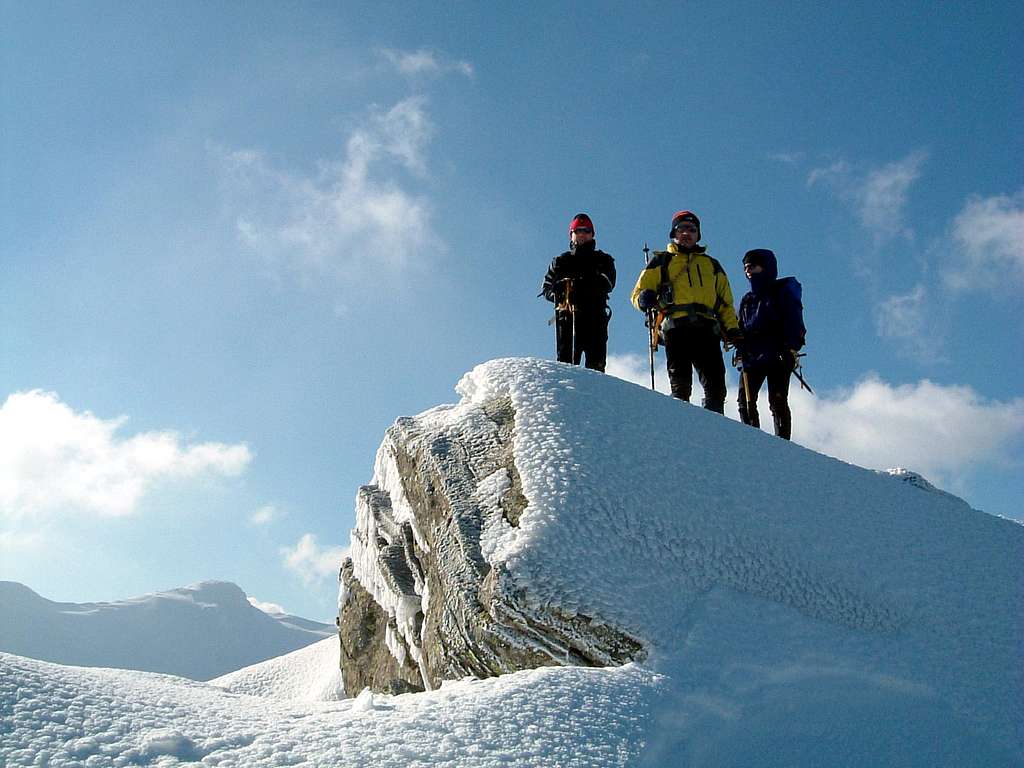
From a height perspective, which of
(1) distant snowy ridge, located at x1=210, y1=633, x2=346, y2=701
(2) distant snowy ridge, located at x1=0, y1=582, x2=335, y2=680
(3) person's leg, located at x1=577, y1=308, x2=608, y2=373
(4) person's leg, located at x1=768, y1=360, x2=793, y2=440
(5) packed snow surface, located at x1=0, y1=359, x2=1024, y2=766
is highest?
(3) person's leg, located at x1=577, y1=308, x2=608, y2=373

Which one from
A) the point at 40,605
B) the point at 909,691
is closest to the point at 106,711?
the point at 909,691

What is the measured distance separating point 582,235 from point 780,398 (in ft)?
9.44

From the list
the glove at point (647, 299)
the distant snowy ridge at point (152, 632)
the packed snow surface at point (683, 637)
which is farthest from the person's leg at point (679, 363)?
the distant snowy ridge at point (152, 632)

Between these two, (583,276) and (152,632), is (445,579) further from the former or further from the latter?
(152,632)

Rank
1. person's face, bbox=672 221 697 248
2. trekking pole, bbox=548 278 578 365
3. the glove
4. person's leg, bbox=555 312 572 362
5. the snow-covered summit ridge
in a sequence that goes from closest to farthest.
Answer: the snow-covered summit ridge
the glove
person's face, bbox=672 221 697 248
trekking pole, bbox=548 278 578 365
person's leg, bbox=555 312 572 362

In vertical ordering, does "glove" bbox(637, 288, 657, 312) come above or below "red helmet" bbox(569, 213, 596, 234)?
below

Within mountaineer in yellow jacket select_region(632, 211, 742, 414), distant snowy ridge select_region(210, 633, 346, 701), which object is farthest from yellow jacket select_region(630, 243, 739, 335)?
distant snowy ridge select_region(210, 633, 346, 701)

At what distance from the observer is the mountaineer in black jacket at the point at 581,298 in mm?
7574

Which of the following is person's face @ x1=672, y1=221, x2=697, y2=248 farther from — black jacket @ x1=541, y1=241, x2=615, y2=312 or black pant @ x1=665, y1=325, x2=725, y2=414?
black pant @ x1=665, y1=325, x2=725, y2=414

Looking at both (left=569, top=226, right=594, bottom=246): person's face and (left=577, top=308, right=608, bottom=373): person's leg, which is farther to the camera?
(left=569, top=226, right=594, bottom=246): person's face

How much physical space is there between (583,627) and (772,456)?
7.12 feet

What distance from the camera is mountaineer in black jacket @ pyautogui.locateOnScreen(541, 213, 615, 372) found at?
7574 millimetres

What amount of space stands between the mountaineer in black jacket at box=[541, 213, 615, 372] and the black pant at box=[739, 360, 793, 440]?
65.7 inches

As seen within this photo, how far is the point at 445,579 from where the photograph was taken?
4.07m
